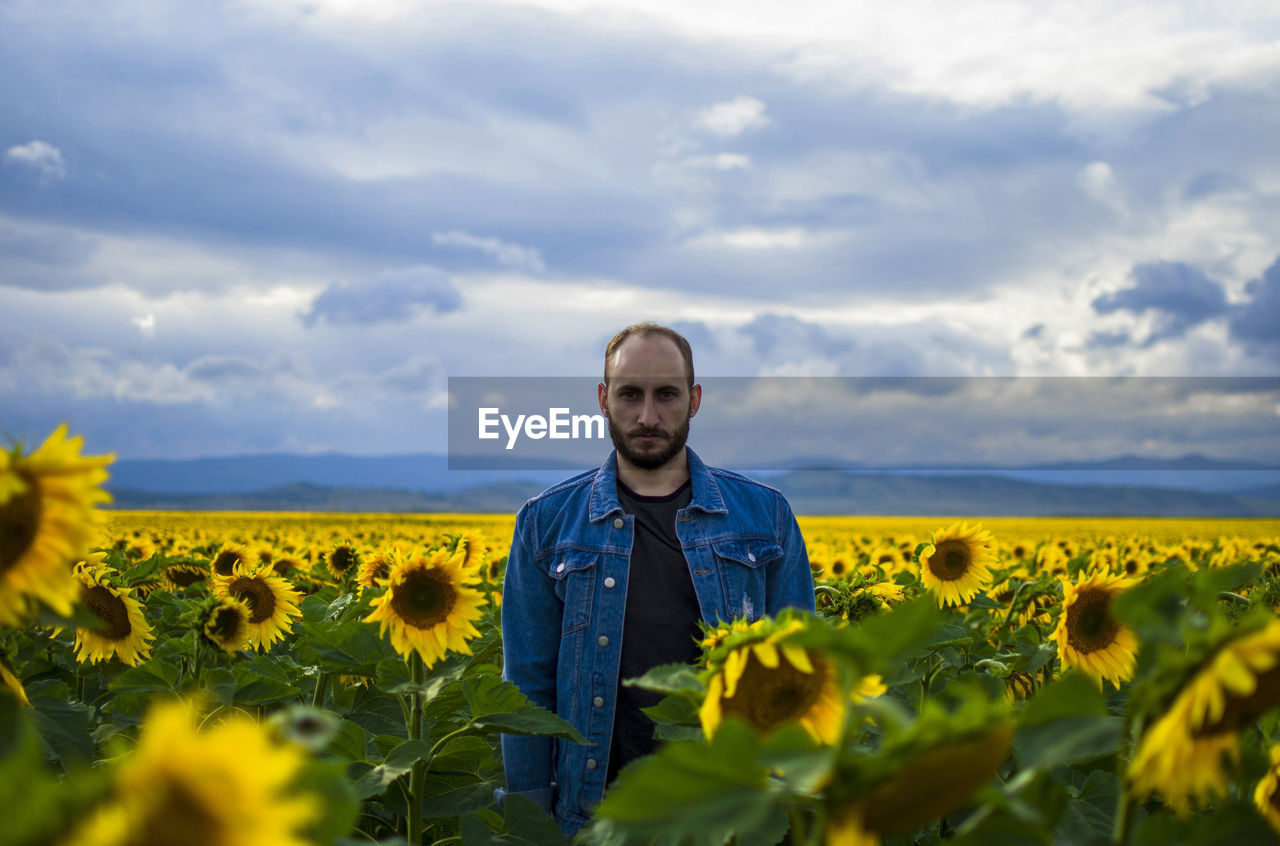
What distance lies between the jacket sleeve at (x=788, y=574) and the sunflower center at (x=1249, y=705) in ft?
12.6

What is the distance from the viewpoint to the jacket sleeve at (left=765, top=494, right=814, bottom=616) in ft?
17.2

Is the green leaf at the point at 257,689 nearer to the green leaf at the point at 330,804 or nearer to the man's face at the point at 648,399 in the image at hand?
the man's face at the point at 648,399

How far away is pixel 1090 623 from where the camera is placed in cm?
477

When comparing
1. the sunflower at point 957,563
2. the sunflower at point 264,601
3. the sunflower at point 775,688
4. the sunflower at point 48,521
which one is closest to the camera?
the sunflower at point 48,521

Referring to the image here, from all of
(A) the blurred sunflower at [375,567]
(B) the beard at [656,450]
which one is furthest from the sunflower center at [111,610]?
(B) the beard at [656,450]

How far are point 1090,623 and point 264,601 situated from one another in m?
5.27

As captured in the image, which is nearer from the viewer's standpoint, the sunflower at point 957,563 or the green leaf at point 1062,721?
the green leaf at point 1062,721

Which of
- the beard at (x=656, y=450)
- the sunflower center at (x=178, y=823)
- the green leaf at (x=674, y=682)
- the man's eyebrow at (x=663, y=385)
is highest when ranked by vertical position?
the man's eyebrow at (x=663, y=385)

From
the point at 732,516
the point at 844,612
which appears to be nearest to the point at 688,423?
the point at 732,516

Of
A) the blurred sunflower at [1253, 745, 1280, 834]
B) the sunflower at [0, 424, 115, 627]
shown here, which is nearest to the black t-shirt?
the blurred sunflower at [1253, 745, 1280, 834]

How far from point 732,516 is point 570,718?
4.49ft

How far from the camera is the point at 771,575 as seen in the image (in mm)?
5301

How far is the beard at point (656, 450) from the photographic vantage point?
512 centimetres

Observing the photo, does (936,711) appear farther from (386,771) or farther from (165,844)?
(386,771)
